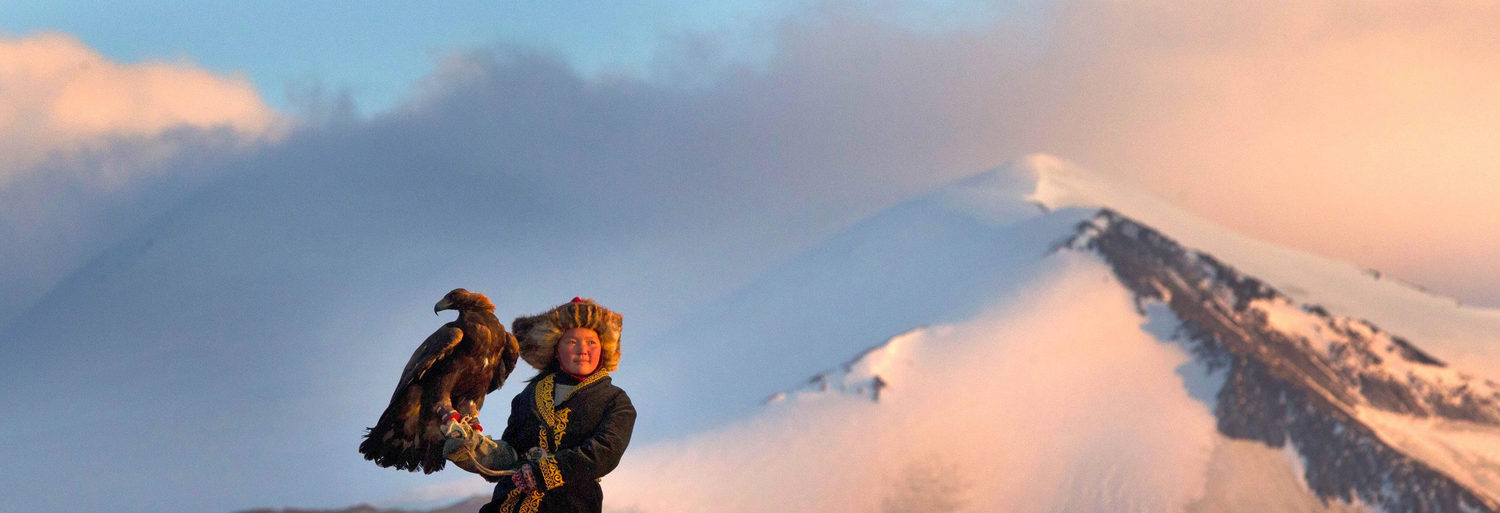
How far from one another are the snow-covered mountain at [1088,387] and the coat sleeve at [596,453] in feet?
163

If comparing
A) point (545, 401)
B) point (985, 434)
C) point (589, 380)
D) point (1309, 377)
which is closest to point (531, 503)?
point (545, 401)

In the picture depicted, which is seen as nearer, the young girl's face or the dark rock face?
the young girl's face

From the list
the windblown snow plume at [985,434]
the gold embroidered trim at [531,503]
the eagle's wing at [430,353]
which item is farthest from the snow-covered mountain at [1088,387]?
the eagle's wing at [430,353]

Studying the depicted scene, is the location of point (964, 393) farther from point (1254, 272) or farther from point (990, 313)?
point (1254, 272)

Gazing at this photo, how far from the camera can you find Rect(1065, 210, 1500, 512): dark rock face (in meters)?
59.4

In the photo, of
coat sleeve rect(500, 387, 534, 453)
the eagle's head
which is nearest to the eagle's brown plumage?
the eagle's head

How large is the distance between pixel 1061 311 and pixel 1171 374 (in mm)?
6124

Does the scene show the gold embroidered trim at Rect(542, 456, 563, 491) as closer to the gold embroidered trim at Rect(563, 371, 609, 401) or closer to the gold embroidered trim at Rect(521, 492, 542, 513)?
the gold embroidered trim at Rect(521, 492, 542, 513)

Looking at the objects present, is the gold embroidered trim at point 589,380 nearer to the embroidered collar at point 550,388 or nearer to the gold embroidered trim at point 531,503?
the embroidered collar at point 550,388

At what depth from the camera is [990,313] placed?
6719 centimetres

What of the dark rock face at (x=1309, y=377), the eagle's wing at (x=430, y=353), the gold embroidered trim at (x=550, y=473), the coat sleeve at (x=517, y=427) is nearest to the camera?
the eagle's wing at (x=430, y=353)

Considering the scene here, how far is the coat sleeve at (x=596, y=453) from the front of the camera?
692 centimetres

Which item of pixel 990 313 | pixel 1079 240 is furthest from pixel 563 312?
pixel 1079 240

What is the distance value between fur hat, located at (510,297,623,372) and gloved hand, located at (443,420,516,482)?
65 centimetres
